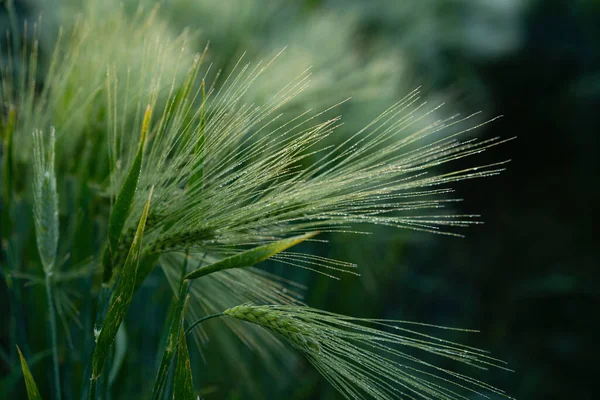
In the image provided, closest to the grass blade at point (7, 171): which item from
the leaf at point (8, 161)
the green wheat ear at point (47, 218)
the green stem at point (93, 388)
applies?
the leaf at point (8, 161)

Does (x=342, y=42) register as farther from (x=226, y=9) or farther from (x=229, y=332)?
(x=229, y=332)

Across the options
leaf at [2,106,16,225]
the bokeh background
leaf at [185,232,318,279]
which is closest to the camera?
leaf at [185,232,318,279]

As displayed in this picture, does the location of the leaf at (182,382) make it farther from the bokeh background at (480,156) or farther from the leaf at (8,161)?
the bokeh background at (480,156)

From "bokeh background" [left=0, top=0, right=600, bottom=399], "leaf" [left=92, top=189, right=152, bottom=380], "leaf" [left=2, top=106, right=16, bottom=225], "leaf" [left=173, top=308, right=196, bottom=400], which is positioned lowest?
"leaf" [left=173, top=308, right=196, bottom=400]

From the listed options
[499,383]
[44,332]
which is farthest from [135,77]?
[499,383]

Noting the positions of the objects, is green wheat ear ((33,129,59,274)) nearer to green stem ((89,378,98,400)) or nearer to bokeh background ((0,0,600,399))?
green stem ((89,378,98,400))

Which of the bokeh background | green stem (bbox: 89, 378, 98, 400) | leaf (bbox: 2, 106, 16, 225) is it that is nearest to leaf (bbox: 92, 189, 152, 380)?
green stem (bbox: 89, 378, 98, 400)

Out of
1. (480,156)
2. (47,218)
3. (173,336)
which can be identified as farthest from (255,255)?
(480,156)

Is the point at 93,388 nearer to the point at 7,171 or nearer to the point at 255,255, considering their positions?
the point at 255,255

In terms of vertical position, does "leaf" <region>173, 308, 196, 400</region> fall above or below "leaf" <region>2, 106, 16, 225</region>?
below
